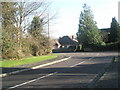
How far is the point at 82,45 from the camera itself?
74812mm

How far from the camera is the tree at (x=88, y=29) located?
72.8 meters

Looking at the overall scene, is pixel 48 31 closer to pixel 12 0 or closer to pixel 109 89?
pixel 12 0

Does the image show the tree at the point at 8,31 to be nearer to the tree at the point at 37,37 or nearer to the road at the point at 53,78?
the tree at the point at 37,37

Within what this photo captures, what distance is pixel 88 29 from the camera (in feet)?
248

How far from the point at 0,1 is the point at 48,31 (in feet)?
49.3

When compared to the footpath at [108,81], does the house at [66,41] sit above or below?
above

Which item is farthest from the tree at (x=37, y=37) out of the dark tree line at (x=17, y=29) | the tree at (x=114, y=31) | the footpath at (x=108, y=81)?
the tree at (x=114, y=31)

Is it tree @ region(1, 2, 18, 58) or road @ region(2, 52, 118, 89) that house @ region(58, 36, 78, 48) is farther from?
road @ region(2, 52, 118, 89)

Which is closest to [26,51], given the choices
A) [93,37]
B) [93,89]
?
[93,89]

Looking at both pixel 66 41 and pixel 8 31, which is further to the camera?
pixel 66 41

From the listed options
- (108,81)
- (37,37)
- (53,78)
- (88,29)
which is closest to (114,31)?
(88,29)

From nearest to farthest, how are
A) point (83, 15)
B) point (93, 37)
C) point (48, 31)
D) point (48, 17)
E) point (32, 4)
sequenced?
point (32, 4)
point (48, 17)
point (48, 31)
point (93, 37)
point (83, 15)

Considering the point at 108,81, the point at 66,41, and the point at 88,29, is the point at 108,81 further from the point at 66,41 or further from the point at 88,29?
the point at 66,41

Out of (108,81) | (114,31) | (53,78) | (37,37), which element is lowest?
(53,78)
